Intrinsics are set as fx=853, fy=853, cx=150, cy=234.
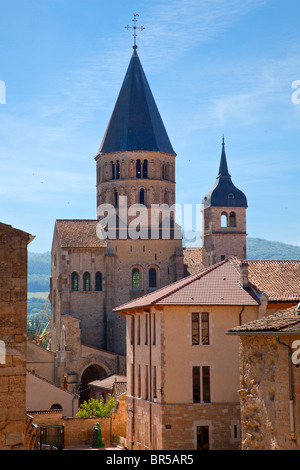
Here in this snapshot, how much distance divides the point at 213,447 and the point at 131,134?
43792mm

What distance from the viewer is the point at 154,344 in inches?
1714

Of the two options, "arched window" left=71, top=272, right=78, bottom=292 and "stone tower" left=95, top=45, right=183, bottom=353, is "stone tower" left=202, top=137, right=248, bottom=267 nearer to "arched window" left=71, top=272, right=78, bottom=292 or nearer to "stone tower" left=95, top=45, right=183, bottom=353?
"stone tower" left=95, top=45, right=183, bottom=353

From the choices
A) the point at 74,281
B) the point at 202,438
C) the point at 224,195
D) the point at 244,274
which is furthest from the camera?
the point at 224,195

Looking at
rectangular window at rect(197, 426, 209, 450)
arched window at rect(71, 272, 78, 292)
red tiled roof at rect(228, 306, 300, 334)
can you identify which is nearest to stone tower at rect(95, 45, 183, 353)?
arched window at rect(71, 272, 78, 292)

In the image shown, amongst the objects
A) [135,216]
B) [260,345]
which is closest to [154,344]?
[260,345]

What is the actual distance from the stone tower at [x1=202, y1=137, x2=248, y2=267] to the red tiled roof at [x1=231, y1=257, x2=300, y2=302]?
1189 inches

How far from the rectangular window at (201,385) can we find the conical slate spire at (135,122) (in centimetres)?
4017

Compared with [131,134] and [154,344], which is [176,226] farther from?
[154,344]

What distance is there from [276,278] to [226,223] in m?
34.3

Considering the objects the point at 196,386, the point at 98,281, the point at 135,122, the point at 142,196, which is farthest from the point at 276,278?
the point at 135,122

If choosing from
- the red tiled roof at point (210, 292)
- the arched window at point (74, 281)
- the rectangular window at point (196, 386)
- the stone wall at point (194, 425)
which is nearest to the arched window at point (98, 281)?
the arched window at point (74, 281)

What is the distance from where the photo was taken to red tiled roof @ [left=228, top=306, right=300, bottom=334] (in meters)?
24.9

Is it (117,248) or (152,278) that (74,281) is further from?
(152,278)

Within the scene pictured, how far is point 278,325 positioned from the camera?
25.5 m
